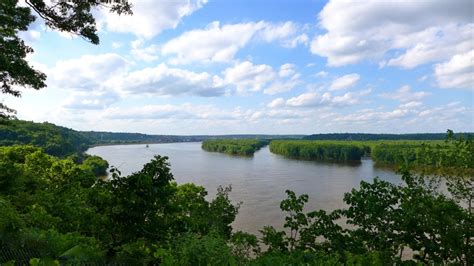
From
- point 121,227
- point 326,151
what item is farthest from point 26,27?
point 326,151

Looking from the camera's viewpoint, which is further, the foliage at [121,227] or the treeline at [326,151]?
the treeline at [326,151]

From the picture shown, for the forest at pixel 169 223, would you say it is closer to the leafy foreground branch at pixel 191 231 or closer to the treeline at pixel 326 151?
the leafy foreground branch at pixel 191 231

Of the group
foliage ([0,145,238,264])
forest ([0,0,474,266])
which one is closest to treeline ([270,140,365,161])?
forest ([0,0,474,266])

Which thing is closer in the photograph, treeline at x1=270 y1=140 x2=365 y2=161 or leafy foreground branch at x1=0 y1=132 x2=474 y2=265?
leafy foreground branch at x1=0 y1=132 x2=474 y2=265

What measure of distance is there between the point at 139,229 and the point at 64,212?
13.4 ft

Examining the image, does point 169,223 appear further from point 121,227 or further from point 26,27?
point 26,27

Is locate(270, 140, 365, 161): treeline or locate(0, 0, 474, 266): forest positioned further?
locate(270, 140, 365, 161): treeline

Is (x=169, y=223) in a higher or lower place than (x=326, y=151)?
higher

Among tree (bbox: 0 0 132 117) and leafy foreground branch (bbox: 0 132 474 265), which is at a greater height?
tree (bbox: 0 0 132 117)

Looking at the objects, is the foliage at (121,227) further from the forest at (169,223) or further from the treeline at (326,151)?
the treeline at (326,151)

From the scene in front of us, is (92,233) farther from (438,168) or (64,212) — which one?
(438,168)

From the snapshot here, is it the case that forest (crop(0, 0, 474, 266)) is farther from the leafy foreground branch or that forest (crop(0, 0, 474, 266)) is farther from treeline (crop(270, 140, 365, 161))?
treeline (crop(270, 140, 365, 161))

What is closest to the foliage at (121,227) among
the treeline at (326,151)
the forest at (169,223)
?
the forest at (169,223)

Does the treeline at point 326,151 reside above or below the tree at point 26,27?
below
